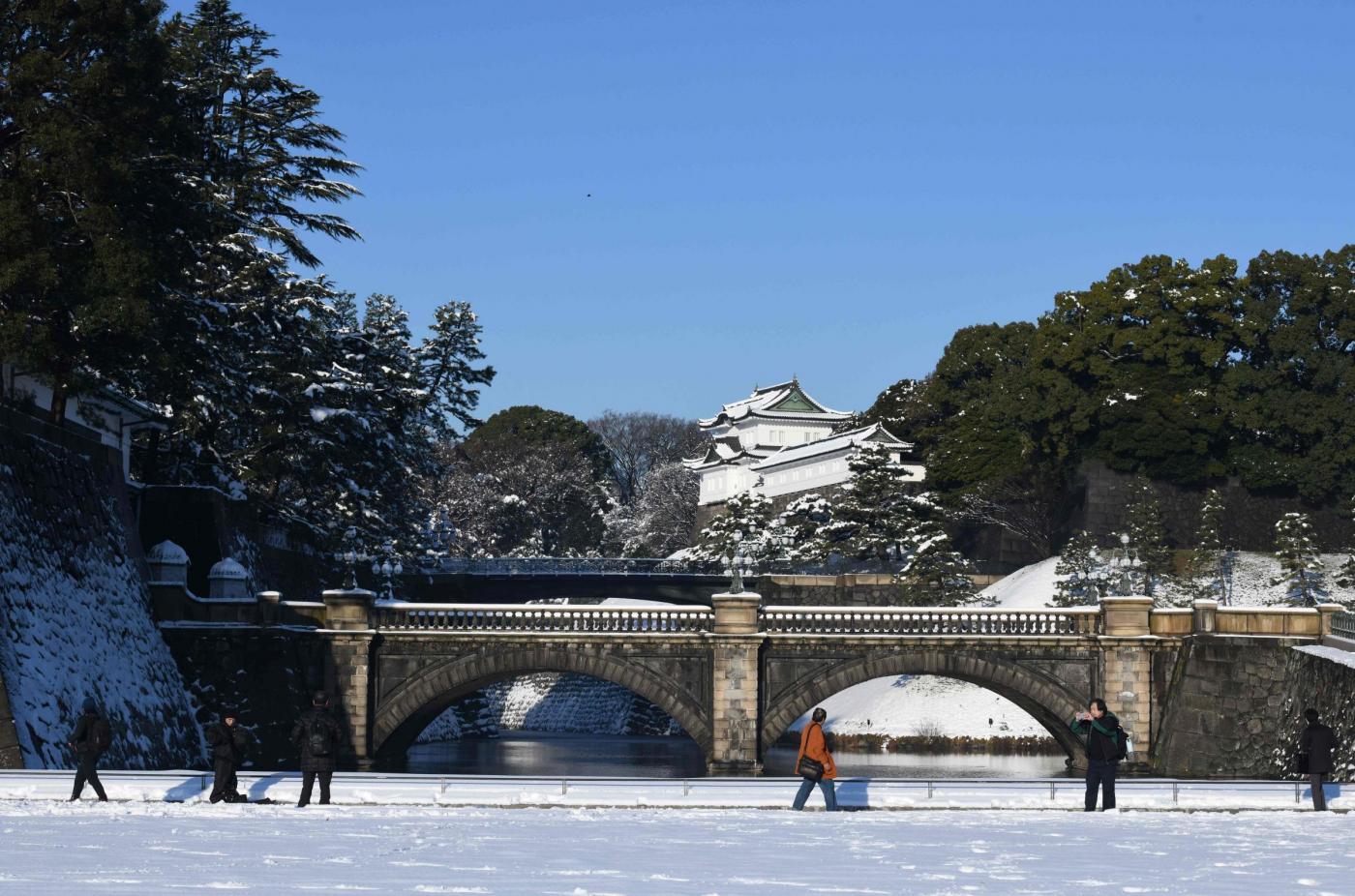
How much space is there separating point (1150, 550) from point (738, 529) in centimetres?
2447

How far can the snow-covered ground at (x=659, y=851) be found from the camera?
18.0 metres

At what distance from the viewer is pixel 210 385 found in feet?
175

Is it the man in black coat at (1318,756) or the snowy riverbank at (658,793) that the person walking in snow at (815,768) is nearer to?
the snowy riverbank at (658,793)

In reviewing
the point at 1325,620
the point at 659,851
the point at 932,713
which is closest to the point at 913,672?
the point at 1325,620

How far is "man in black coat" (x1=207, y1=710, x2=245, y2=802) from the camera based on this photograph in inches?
1029

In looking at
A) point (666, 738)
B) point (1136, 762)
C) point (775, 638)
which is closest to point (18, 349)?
point (775, 638)

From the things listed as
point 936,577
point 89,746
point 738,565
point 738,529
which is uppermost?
point 738,529

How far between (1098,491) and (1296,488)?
857 cm

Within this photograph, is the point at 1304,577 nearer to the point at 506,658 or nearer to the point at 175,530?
the point at 506,658

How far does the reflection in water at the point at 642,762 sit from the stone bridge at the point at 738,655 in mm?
3185

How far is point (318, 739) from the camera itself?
25.8 meters

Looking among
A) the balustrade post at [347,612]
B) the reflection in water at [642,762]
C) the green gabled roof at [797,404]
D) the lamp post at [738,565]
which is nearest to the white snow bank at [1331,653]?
the reflection in water at [642,762]

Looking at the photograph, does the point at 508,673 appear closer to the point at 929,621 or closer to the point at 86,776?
the point at 929,621

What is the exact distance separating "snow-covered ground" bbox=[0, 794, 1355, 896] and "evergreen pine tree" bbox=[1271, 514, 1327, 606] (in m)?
47.4
